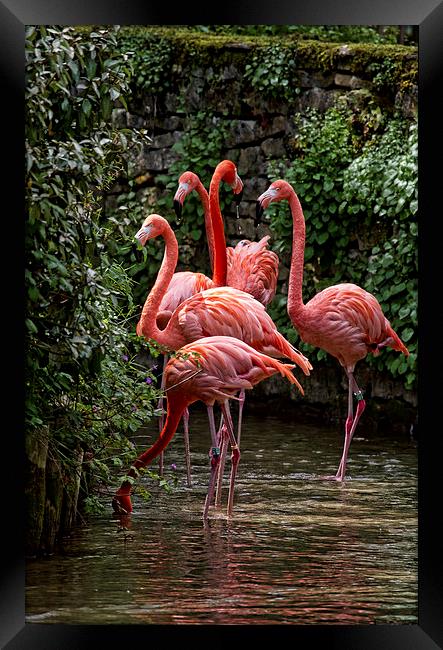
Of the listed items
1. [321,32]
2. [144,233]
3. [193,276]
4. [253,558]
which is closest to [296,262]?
[193,276]

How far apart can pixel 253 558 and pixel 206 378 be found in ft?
2.65

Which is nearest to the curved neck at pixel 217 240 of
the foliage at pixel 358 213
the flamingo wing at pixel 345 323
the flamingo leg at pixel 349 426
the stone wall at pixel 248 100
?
the flamingo wing at pixel 345 323

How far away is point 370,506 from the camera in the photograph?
542 centimetres

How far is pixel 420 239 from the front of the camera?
3783 mm

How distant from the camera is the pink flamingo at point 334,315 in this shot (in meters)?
6.28

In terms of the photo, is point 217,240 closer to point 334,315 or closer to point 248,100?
point 334,315

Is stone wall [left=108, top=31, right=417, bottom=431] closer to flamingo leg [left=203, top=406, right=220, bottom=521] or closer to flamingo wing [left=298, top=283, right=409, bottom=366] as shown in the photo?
flamingo wing [left=298, top=283, right=409, bottom=366]

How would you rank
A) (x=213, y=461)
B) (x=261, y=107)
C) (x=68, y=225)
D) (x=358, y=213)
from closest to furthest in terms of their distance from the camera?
(x=68, y=225) < (x=213, y=461) < (x=358, y=213) < (x=261, y=107)

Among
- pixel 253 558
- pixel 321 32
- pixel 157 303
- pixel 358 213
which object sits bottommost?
pixel 253 558

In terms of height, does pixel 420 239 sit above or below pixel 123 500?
above

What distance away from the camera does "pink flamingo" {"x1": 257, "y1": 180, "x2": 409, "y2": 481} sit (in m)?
6.28

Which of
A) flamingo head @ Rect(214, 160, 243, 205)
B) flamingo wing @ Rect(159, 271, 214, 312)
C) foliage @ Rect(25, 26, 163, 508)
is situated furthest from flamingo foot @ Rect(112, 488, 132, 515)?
flamingo head @ Rect(214, 160, 243, 205)

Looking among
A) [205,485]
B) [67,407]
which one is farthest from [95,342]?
[205,485]

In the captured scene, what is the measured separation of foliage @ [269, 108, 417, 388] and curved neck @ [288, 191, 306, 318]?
1169mm
